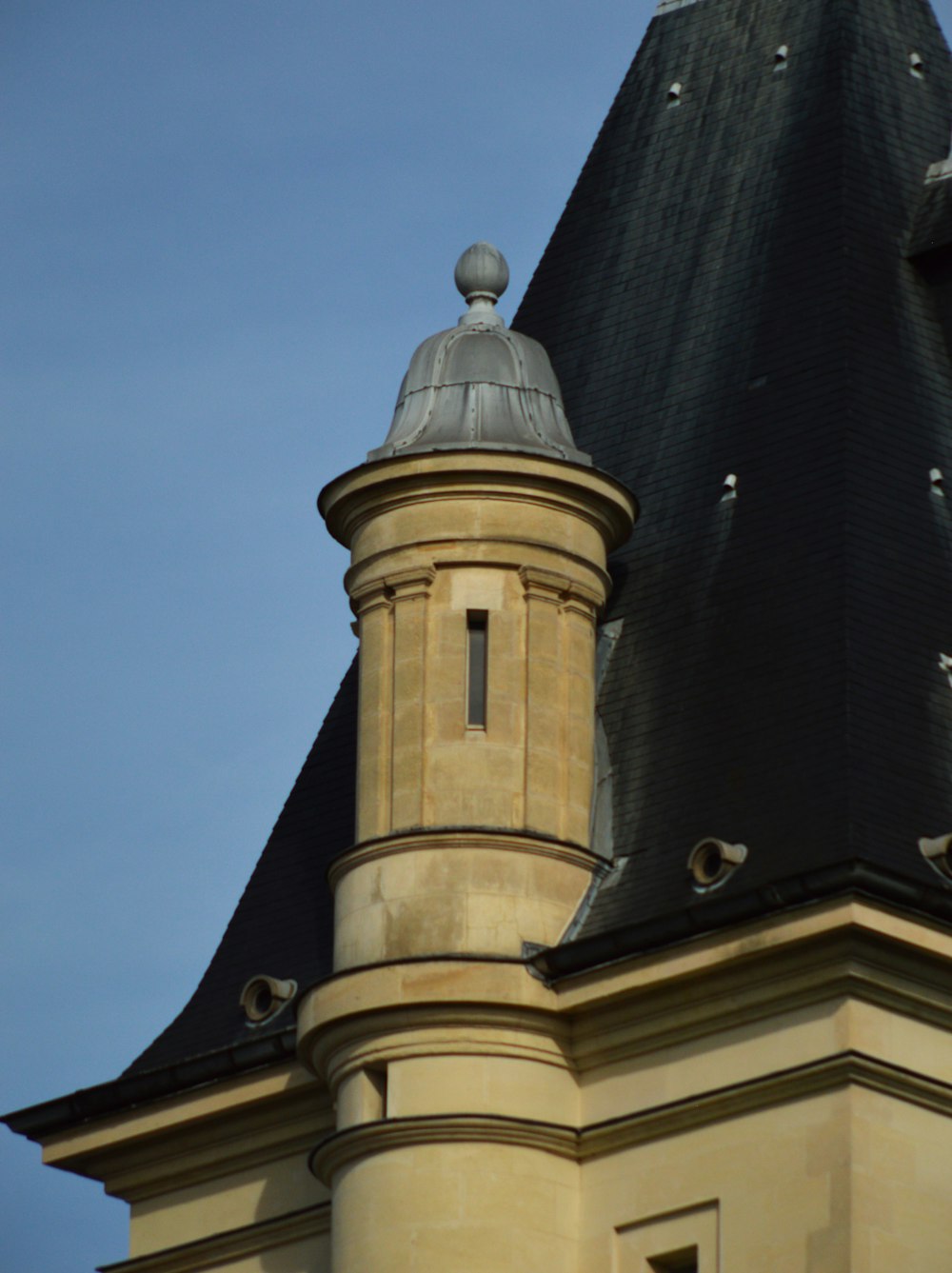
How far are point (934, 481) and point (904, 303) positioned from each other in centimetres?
293

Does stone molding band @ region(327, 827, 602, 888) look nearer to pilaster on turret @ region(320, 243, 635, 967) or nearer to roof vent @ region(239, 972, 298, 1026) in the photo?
pilaster on turret @ region(320, 243, 635, 967)

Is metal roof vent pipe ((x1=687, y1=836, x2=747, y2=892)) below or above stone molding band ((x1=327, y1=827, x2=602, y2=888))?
below

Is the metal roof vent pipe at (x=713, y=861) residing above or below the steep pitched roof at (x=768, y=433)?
below

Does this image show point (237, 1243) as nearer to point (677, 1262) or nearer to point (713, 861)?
point (677, 1262)

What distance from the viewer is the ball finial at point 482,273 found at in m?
48.0

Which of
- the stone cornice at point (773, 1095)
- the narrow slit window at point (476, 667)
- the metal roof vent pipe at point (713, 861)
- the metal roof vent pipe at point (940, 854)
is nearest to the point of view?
the stone cornice at point (773, 1095)

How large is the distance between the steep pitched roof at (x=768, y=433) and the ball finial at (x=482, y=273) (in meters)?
2.25

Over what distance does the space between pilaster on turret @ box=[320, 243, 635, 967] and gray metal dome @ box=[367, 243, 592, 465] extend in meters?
0.03

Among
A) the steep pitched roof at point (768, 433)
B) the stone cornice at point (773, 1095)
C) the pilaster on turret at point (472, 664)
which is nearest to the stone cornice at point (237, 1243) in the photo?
the pilaster on turret at point (472, 664)

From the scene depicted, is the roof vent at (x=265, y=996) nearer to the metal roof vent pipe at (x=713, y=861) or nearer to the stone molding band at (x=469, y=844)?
the stone molding band at (x=469, y=844)

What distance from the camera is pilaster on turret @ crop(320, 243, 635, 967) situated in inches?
1706

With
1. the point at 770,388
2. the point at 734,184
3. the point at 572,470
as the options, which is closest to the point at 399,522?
the point at 572,470

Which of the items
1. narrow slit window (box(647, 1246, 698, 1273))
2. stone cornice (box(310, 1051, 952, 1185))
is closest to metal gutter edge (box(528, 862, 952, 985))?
stone cornice (box(310, 1051, 952, 1185))

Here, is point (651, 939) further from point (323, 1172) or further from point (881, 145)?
point (881, 145)
